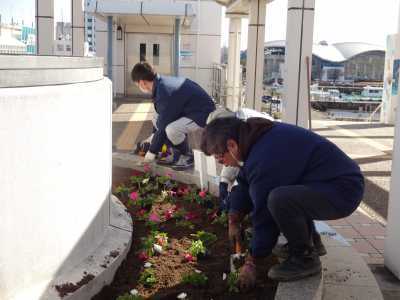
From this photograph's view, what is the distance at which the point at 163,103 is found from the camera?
6.21 metres

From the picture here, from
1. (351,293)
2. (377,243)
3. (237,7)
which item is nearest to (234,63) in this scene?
(237,7)

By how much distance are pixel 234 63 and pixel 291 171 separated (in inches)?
651

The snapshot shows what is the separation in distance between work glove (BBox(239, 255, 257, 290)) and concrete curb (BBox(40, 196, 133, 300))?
0.80m

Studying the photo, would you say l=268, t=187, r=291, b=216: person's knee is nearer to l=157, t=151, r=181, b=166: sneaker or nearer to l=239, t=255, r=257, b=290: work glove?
l=239, t=255, r=257, b=290: work glove

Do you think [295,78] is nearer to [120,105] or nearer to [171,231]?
[171,231]

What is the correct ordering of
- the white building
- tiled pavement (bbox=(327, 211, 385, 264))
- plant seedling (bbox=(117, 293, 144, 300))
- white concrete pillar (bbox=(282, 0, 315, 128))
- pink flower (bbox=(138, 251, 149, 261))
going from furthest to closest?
the white building
white concrete pillar (bbox=(282, 0, 315, 128))
tiled pavement (bbox=(327, 211, 385, 264))
pink flower (bbox=(138, 251, 149, 261))
plant seedling (bbox=(117, 293, 144, 300))

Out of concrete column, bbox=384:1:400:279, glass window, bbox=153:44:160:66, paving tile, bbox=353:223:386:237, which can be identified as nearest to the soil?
concrete column, bbox=384:1:400:279

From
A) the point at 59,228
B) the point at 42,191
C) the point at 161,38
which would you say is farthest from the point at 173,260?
the point at 161,38

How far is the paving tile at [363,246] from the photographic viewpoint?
4.76m

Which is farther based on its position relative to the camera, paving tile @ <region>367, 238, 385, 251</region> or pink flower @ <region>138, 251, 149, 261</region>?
paving tile @ <region>367, 238, 385, 251</region>

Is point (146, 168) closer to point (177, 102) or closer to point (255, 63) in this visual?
point (177, 102)

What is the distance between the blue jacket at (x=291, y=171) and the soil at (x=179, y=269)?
0.31 meters

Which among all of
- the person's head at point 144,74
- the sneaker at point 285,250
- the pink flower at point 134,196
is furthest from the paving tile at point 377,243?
the person's head at point 144,74

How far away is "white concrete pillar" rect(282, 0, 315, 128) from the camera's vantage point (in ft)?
24.6
